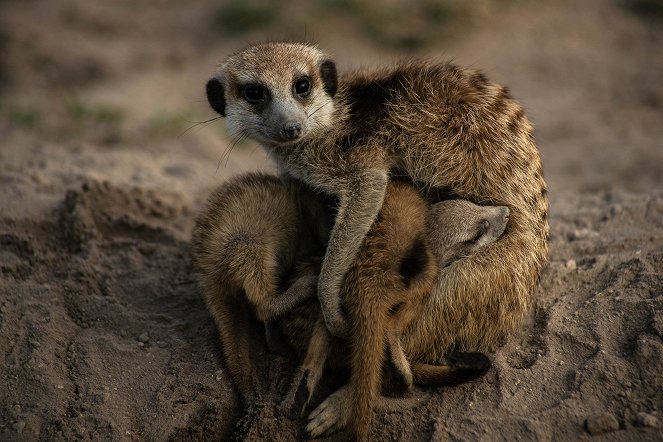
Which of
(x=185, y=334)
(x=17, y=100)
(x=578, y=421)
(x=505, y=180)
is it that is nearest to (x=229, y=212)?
(x=185, y=334)

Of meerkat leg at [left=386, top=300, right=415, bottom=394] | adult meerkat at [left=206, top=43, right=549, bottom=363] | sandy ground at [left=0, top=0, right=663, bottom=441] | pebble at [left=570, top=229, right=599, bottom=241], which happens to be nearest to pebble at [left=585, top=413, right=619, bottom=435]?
sandy ground at [left=0, top=0, right=663, bottom=441]

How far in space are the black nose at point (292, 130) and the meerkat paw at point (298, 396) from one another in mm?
1078

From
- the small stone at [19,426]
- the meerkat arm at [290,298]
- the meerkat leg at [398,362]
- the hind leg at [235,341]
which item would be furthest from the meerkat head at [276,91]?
the small stone at [19,426]

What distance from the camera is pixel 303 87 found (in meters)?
3.51

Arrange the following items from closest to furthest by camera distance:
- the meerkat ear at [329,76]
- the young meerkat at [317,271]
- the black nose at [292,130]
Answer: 1. the young meerkat at [317,271]
2. the black nose at [292,130]
3. the meerkat ear at [329,76]

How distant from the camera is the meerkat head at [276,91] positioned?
11.0ft

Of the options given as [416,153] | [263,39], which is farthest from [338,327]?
[263,39]

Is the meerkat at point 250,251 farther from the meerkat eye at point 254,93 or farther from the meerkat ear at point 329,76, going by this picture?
the meerkat ear at point 329,76

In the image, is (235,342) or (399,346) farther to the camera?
(235,342)

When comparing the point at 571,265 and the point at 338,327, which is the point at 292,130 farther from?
the point at 571,265

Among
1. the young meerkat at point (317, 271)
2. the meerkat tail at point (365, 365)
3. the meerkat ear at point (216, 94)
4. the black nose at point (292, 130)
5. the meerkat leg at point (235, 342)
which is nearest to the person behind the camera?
the meerkat tail at point (365, 365)

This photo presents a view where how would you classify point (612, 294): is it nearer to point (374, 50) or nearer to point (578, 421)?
point (578, 421)

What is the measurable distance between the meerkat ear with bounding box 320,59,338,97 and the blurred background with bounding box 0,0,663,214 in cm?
205

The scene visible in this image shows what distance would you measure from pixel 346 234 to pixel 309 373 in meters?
0.61
